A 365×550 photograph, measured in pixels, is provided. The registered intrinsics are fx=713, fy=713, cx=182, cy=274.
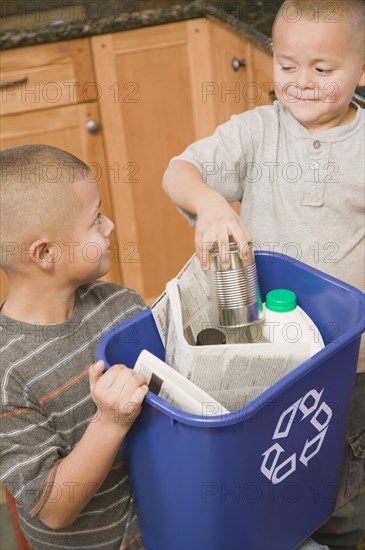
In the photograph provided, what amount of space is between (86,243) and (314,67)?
0.41 metres

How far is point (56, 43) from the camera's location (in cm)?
183

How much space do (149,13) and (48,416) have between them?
1.29 meters

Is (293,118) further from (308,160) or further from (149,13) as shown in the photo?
(149,13)

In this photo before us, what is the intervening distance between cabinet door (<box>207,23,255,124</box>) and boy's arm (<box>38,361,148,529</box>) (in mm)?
1101

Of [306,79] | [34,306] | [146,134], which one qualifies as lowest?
[146,134]

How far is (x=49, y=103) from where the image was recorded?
6.21 ft

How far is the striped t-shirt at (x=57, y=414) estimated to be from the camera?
864mm

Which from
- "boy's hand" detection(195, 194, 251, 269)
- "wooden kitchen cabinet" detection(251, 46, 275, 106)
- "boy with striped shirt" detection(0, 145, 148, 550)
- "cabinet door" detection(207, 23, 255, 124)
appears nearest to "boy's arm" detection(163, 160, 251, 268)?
"boy's hand" detection(195, 194, 251, 269)

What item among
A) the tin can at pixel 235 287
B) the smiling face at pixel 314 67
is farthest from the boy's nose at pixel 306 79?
the tin can at pixel 235 287

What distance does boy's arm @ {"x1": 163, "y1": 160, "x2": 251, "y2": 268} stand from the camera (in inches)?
33.1

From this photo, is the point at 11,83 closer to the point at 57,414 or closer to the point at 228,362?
the point at 57,414

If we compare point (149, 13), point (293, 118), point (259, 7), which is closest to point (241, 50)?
point (259, 7)

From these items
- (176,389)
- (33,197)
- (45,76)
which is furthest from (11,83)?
(176,389)

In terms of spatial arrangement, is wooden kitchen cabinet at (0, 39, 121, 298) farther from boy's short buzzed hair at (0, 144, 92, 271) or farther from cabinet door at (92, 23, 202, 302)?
boy's short buzzed hair at (0, 144, 92, 271)
